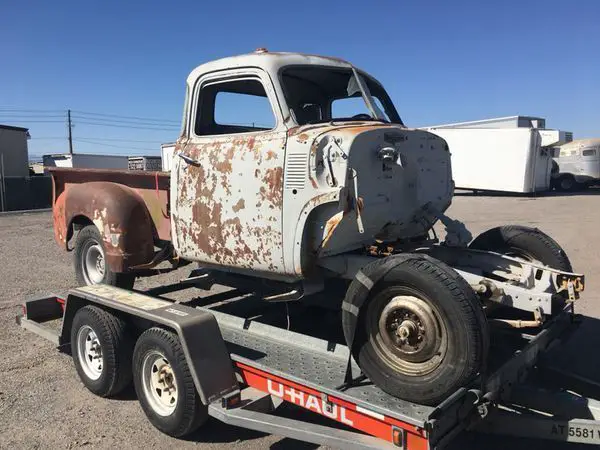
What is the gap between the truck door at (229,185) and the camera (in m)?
3.98

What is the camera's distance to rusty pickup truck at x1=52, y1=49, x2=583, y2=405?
3.12 meters

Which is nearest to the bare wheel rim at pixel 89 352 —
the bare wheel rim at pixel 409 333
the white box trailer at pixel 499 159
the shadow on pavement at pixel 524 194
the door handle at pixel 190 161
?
the door handle at pixel 190 161

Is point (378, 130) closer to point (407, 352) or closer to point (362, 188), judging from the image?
point (362, 188)

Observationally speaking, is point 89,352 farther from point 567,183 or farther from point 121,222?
point 567,183

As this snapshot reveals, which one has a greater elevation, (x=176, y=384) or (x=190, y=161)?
(x=190, y=161)

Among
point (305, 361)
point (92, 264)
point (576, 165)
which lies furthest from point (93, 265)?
point (576, 165)

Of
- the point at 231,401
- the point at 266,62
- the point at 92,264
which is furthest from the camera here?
the point at 92,264

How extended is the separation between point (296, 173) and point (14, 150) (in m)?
26.3

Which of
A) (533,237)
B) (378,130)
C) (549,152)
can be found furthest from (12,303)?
(549,152)

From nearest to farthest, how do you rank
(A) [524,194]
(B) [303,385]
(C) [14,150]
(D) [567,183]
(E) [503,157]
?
(B) [303,385]
(E) [503,157]
(C) [14,150]
(A) [524,194]
(D) [567,183]

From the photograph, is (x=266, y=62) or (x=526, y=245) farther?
(x=526, y=245)

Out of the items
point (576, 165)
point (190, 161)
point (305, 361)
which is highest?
point (576, 165)

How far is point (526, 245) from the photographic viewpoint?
4.70m

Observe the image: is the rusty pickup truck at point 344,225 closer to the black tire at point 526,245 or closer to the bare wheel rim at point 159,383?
the black tire at point 526,245
